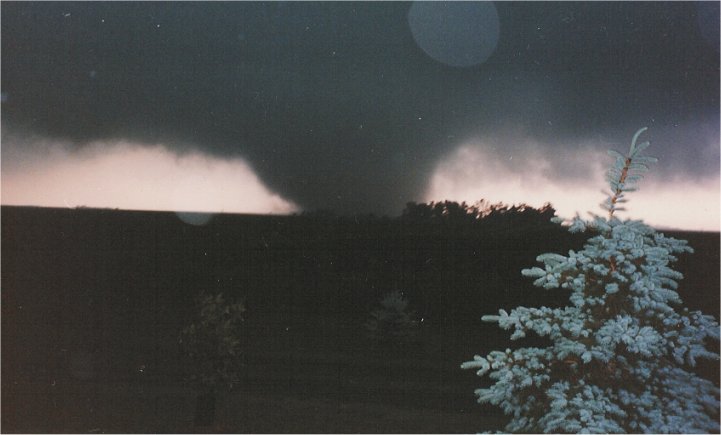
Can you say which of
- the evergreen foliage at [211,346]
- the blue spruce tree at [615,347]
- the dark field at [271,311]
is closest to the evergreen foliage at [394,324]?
the dark field at [271,311]

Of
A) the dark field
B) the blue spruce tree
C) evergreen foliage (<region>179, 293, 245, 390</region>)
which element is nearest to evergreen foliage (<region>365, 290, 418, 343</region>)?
the dark field

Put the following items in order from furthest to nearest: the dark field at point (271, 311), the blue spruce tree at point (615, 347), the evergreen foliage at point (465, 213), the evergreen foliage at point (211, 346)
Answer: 1. the evergreen foliage at point (465, 213)
2. the dark field at point (271, 311)
3. the evergreen foliage at point (211, 346)
4. the blue spruce tree at point (615, 347)

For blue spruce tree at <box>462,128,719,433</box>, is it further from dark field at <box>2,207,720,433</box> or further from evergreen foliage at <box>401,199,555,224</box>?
evergreen foliage at <box>401,199,555,224</box>

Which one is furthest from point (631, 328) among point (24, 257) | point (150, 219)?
point (150, 219)

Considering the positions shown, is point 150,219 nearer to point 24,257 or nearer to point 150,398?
point 24,257

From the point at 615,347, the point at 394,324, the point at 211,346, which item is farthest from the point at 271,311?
the point at 615,347

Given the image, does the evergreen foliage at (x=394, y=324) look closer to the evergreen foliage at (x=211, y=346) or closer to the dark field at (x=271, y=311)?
the dark field at (x=271, y=311)
